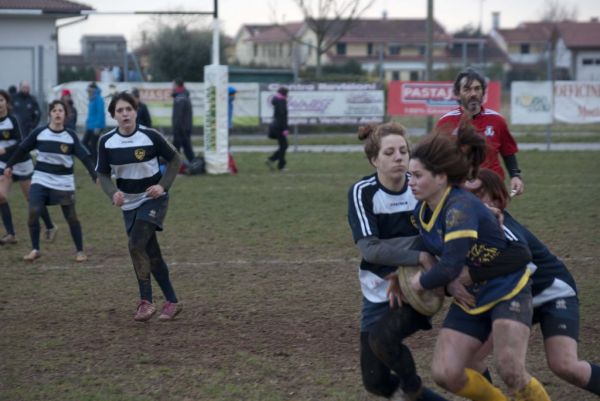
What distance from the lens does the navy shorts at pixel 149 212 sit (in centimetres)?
732

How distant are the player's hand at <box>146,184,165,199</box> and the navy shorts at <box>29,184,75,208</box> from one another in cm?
329

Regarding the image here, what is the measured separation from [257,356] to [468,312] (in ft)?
7.72

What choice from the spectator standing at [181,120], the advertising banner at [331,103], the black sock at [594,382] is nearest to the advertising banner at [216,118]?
the spectator standing at [181,120]

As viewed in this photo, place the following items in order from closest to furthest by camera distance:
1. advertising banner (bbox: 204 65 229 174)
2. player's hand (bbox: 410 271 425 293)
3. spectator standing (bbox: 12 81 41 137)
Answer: player's hand (bbox: 410 271 425 293) → advertising banner (bbox: 204 65 229 174) → spectator standing (bbox: 12 81 41 137)

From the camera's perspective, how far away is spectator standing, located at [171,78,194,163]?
763 inches

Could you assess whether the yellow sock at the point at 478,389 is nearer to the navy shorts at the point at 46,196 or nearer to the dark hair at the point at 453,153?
the dark hair at the point at 453,153

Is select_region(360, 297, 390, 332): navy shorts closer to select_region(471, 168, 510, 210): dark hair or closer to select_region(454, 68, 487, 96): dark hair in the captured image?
select_region(471, 168, 510, 210): dark hair

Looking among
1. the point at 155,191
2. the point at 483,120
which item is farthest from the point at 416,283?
the point at 155,191

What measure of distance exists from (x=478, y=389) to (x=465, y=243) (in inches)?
31.1

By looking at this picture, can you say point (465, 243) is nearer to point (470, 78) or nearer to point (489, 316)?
point (489, 316)

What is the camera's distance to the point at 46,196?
33.8 ft

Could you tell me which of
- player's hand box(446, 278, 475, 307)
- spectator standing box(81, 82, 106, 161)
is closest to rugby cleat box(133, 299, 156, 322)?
player's hand box(446, 278, 475, 307)

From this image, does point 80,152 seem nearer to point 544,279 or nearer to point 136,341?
point 136,341

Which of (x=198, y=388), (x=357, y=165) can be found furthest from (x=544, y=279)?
(x=357, y=165)
